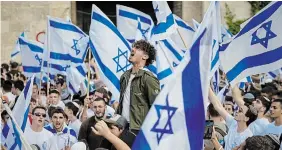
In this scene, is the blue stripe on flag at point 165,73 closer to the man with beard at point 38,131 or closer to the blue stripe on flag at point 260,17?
the blue stripe on flag at point 260,17

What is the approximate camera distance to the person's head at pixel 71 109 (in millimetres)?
9984

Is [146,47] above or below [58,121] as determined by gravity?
above

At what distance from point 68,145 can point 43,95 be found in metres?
4.57

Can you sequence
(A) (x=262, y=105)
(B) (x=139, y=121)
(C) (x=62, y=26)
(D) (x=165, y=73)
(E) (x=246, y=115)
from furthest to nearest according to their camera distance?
1. (C) (x=62, y=26)
2. (D) (x=165, y=73)
3. (A) (x=262, y=105)
4. (E) (x=246, y=115)
5. (B) (x=139, y=121)

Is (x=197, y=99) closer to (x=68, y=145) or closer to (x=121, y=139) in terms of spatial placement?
(x=121, y=139)

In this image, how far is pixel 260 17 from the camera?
796 centimetres

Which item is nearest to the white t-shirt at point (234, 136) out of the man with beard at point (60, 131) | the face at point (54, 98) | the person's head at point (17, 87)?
the man with beard at point (60, 131)

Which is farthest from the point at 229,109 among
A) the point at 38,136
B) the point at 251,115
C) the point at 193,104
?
the point at 193,104

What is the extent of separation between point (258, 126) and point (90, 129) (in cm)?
156

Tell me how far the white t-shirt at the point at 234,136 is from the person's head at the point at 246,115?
98mm

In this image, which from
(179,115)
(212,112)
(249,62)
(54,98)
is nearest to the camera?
(179,115)

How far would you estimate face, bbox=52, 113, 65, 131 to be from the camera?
8.65 metres

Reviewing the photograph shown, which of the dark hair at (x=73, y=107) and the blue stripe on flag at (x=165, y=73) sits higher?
the blue stripe on flag at (x=165, y=73)

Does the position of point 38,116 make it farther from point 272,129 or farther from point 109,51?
point 272,129
